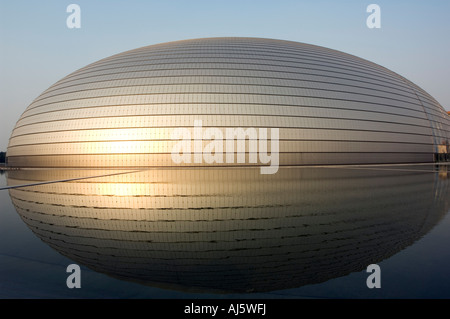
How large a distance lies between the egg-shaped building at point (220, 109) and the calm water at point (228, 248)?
1536 cm

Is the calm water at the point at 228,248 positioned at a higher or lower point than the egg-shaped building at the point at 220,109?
lower

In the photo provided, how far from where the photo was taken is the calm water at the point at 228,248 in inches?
103

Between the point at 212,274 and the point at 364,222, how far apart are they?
122 inches

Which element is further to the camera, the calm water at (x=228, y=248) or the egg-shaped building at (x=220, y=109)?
the egg-shaped building at (x=220, y=109)

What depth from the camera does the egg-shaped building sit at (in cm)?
2202

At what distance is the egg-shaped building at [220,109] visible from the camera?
22.0m

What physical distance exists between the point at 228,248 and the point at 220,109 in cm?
1890

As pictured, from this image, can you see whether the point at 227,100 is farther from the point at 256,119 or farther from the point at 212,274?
the point at 212,274

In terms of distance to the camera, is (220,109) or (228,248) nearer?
(228,248)

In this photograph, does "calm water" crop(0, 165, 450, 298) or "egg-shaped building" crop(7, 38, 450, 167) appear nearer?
"calm water" crop(0, 165, 450, 298)

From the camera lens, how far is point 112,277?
2.89 m

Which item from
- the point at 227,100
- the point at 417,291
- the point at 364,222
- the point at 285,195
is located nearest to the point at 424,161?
the point at 227,100

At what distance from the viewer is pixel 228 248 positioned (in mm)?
3775

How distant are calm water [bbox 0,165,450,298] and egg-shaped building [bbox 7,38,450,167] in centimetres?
1536
